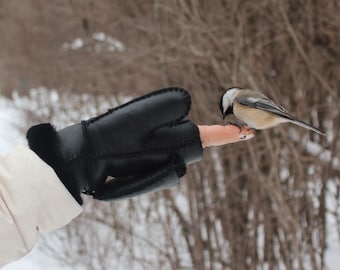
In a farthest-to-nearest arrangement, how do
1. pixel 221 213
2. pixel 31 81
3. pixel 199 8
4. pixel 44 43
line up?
1. pixel 31 81
2. pixel 44 43
3. pixel 221 213
4. pixel 199 8

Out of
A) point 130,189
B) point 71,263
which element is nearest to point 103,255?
point 71,263

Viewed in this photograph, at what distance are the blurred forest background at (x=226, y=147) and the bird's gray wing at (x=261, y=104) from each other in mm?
1455

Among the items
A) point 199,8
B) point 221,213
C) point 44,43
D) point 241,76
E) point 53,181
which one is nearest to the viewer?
point 53,181

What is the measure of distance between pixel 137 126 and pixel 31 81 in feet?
19.3

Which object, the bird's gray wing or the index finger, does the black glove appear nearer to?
the index finger

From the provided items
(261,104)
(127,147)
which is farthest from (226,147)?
(127,147)

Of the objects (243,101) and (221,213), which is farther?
(221,213)

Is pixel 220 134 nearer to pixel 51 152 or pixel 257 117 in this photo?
pixel 257 117

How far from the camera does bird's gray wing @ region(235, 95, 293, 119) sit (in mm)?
1150

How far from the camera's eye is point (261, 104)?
3.84ft

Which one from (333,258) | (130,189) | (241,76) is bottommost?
(333,258)

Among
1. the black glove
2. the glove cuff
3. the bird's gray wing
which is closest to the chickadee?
the bird's gray wing

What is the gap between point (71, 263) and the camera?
13.5 ft

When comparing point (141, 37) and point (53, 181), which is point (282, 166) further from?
point (53, 181)
